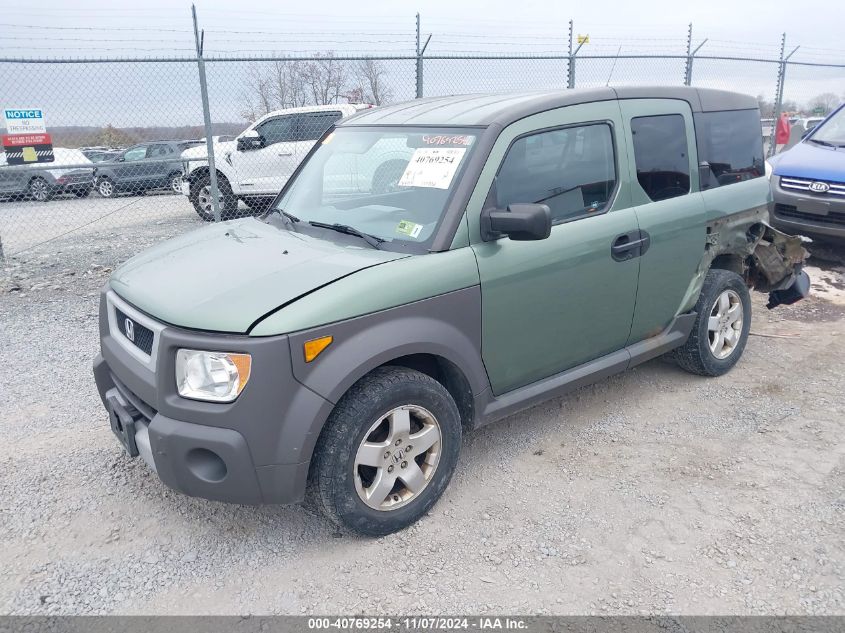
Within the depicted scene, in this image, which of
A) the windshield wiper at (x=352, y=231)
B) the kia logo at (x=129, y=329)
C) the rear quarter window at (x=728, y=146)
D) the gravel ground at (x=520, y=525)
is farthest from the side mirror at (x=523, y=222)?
the rear quarter window at (x=728, y=146)

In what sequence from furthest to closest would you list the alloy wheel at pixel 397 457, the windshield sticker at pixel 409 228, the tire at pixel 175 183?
the tire at pixel 175 183 → the windshield sticker at pixel 409 228 → the alloy wheel at pixel 397 457

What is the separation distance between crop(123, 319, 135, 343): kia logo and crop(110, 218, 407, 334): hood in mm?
104

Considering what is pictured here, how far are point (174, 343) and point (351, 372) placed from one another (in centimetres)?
70

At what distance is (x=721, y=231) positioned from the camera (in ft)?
14.4

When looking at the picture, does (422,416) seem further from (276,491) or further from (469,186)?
(469,186)

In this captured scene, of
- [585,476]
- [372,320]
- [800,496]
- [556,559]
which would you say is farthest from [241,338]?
[800,496]

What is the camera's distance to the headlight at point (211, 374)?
8.42 feet

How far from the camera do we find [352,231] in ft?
10.8

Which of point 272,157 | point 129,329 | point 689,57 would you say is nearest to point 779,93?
point 689,57

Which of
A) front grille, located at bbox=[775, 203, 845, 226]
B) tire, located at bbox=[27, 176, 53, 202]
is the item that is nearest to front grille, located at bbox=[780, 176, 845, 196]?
front grille, located at bbox=[775, 203, 845, 226]

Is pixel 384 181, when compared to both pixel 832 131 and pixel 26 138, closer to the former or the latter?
pixel 26 138

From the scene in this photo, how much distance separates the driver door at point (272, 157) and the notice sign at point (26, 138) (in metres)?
3.93

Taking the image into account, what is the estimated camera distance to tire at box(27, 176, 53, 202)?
13.5 m

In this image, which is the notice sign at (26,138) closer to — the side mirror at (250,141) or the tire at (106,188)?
the side mirror at (250,141)
